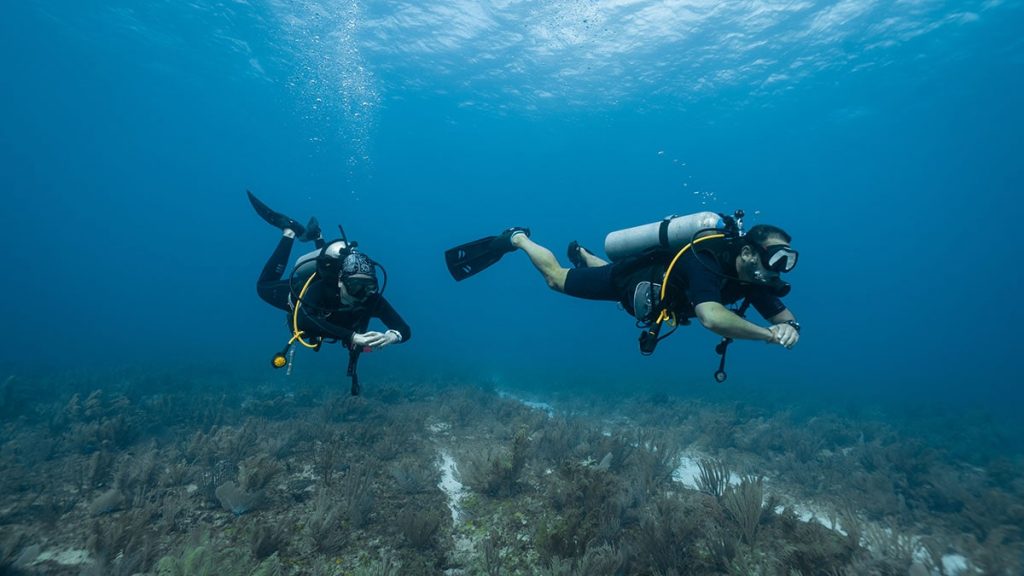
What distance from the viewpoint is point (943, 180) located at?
58531mm

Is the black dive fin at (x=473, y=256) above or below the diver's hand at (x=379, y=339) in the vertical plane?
above

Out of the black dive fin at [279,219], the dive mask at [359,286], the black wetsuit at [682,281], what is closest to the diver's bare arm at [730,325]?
the black wetsuit at [682,281]

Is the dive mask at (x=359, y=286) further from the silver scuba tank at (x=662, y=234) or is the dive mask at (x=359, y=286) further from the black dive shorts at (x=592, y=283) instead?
the silver scuba tank at (x=662, y=234)

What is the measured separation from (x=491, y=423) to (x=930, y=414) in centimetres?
1987

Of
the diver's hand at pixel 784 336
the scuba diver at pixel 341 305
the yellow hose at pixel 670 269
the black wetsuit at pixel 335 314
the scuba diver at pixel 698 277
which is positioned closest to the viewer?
the diver's hand at pixel 784 336

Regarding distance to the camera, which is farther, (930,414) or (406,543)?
(930,414)

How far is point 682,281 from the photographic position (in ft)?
13.7

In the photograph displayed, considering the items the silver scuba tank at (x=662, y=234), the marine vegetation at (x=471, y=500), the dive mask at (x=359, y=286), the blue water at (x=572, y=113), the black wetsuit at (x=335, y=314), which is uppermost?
the blue water at (x=572, y=113)

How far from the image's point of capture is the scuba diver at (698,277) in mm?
3592

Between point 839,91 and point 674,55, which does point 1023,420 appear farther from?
point 674,55

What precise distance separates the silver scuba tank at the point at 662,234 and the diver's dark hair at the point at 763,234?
0.34 m

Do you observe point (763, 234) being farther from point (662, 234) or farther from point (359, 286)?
point (359, 286)

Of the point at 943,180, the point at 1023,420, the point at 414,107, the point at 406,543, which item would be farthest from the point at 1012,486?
the point at 943,180

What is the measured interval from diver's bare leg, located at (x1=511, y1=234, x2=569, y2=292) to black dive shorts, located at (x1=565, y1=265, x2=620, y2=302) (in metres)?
0.13
